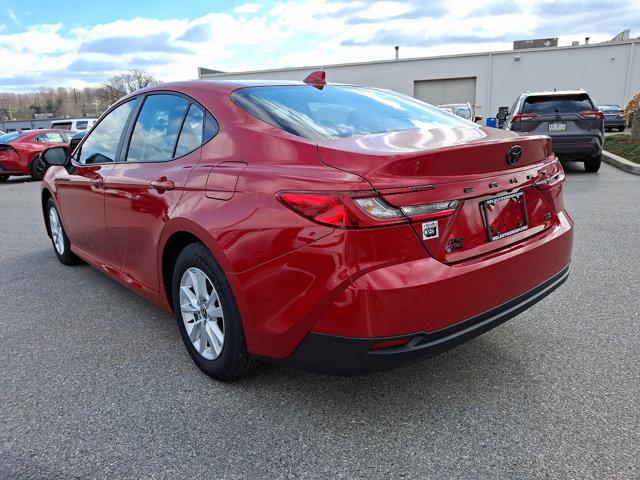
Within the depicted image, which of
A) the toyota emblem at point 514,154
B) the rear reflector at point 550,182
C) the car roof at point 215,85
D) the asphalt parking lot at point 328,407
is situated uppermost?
the car roof at point 215,85

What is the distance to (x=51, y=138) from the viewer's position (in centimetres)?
1554

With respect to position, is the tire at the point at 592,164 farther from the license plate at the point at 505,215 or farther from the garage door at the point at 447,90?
→ the garage door at the point at 447,90

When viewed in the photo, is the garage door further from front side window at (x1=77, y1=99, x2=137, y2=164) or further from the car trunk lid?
the car trunk lid

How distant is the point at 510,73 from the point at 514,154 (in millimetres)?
37411

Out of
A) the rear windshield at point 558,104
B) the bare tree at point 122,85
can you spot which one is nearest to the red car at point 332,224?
the rear windshield at point 558,104

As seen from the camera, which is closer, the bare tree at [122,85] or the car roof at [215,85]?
the car roof at [215,85]

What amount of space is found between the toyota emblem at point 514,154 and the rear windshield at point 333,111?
580 millimetres

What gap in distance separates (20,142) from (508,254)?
51.0 feet

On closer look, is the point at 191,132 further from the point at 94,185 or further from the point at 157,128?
the point at 94,185

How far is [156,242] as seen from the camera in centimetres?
302

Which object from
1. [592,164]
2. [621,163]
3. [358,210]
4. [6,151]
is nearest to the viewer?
[358,210]

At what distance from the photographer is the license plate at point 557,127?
32.1ft

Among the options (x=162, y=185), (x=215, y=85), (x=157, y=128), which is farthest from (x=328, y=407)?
(x=157, y=128)

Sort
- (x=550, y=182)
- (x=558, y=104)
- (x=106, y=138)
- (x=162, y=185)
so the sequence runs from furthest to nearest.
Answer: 1. (x=558, y=104)
2. (x=106, y=138)
3. (x=162, y=185)
4. (x=550, y=182)
